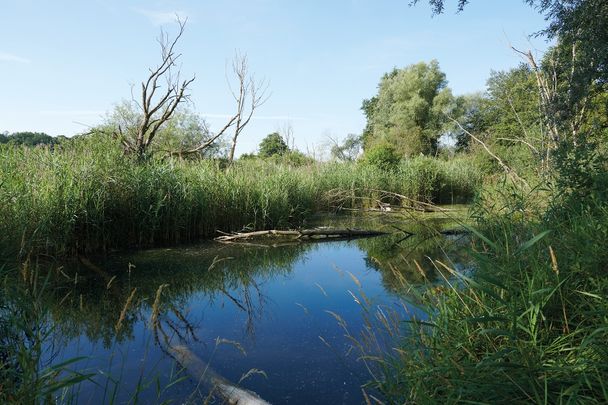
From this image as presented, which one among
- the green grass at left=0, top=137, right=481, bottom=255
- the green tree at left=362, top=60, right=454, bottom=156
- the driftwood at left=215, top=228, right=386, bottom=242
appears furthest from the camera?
the green tree at left=362, top=60, right=454, bottom=156

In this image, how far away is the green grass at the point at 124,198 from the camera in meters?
5.82

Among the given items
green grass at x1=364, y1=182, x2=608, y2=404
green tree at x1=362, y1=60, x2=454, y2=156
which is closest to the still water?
green grass at x1=364, y1=182, x2=608, y2=404

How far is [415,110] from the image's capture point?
34906 millimetres

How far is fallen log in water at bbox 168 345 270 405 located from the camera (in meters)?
2.64

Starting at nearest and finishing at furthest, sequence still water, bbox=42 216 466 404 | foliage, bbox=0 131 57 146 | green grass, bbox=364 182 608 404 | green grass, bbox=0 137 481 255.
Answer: green grass, bbox=364 182 608 404 → still water, bbox=42 216 466 404 → green grass, bbox=0 137 481 255 → foliage, bbox=0 131 57 146

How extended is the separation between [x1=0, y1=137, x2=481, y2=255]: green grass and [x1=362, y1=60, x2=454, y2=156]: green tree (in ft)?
79.0

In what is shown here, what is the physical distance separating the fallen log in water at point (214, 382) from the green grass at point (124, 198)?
192 cm

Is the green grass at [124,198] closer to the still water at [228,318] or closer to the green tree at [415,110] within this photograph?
the still water at [228,318]

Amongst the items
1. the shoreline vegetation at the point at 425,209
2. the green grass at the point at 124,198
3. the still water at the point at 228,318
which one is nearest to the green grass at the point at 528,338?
the shoreline vegetation at the point at 425,209

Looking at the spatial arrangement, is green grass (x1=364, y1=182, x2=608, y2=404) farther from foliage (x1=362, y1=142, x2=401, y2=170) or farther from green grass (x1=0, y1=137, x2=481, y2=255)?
foliage (x1=362, y1=142, x2=401, y2=170)

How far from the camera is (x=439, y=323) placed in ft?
9.27

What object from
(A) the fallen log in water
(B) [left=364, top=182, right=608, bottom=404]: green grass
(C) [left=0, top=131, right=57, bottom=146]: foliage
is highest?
(C) [left=0, top=131, right=57, bottom=146]: foliage

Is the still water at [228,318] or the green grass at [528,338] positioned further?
the still water at [228,318]

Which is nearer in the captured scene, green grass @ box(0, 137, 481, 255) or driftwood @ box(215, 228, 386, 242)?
green grass @ box(0, 137, 481, 255)
